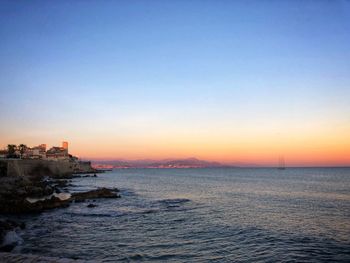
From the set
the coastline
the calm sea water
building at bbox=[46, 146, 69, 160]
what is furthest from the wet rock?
building at bbox=[46, 146, 69, 160]

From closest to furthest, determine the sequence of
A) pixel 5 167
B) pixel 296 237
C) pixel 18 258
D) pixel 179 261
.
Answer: pixel 18 258 → pixel 179 261 → pixel 296 237 → pixel 5 167

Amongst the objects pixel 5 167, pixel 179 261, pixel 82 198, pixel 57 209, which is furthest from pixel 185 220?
pixel 5 167

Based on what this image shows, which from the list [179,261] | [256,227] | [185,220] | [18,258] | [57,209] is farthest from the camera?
[57,209]

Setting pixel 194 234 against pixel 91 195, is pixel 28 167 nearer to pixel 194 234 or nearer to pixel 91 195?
pixel 91 195

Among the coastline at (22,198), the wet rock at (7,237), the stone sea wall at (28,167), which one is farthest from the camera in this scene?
the stone sea wall at (28,167)

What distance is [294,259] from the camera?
632 inches

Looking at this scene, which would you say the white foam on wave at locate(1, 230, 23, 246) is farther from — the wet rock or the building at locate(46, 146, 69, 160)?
the building at locate(46, 146, 69, 160)

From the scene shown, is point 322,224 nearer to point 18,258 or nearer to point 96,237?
point 96,237

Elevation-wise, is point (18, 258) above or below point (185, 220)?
above

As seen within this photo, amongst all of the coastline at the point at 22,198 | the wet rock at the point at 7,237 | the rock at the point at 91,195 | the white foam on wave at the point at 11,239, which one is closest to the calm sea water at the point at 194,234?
the white foam on wave at the point at 11,239

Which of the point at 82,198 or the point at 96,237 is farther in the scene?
the point at 82,198

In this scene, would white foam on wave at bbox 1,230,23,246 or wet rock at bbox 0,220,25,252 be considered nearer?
wet rock at bbox 0,220,25,252

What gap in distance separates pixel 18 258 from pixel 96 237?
975 cm

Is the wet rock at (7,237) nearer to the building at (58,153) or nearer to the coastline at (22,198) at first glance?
the coastline at (22,198)
